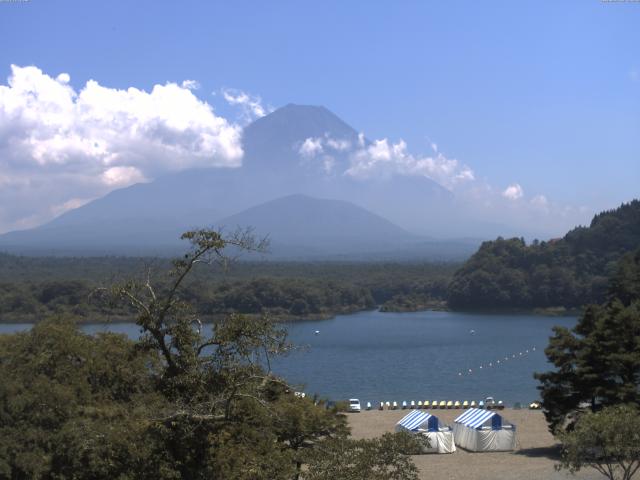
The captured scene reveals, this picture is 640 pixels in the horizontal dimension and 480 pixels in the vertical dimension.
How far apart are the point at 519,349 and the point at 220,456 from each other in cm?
3423

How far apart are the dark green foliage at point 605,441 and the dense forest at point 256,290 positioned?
93.0ft

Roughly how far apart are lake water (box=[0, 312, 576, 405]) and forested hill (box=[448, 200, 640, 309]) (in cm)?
298

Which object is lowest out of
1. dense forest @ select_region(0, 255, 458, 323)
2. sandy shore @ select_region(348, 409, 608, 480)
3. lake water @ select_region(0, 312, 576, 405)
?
lake water @ select_region(0, 312, 576, 405)

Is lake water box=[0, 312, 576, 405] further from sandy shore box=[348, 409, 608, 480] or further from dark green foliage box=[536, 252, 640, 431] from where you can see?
dark green foliage box=[536, 252, 640, 431]

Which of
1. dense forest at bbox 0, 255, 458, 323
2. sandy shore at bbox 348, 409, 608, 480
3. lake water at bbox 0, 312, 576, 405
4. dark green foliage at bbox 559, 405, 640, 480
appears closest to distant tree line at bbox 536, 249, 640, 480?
sandy shore at bbox 348, 409, 608, 480

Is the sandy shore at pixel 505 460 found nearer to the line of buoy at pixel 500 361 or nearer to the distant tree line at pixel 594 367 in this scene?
the distant tree line at pixel 594 367

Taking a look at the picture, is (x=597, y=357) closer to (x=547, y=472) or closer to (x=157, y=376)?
(x=547, y=472)

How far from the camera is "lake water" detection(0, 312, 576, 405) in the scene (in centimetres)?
2853

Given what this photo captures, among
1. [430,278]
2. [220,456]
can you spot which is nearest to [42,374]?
[220,456]

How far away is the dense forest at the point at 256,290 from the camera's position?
5012cm

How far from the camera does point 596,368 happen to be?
15.3 metres

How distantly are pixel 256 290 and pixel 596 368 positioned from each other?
131 ft

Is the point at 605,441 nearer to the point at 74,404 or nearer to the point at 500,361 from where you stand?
the point at 74,404

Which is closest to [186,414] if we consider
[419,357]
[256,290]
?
[419,357]
